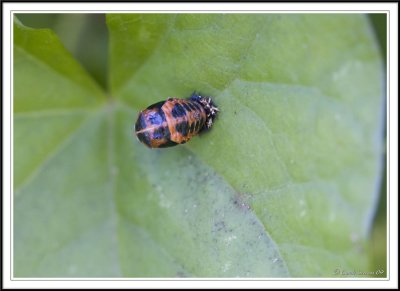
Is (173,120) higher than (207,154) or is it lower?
higher

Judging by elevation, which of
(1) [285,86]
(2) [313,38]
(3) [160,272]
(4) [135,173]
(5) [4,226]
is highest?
(2) [313,38]

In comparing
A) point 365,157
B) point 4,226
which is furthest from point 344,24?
point 4,226

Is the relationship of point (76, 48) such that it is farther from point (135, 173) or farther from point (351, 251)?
point (351, 251)

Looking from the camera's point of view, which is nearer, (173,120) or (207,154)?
(173,120)

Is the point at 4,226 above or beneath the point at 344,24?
beneath
